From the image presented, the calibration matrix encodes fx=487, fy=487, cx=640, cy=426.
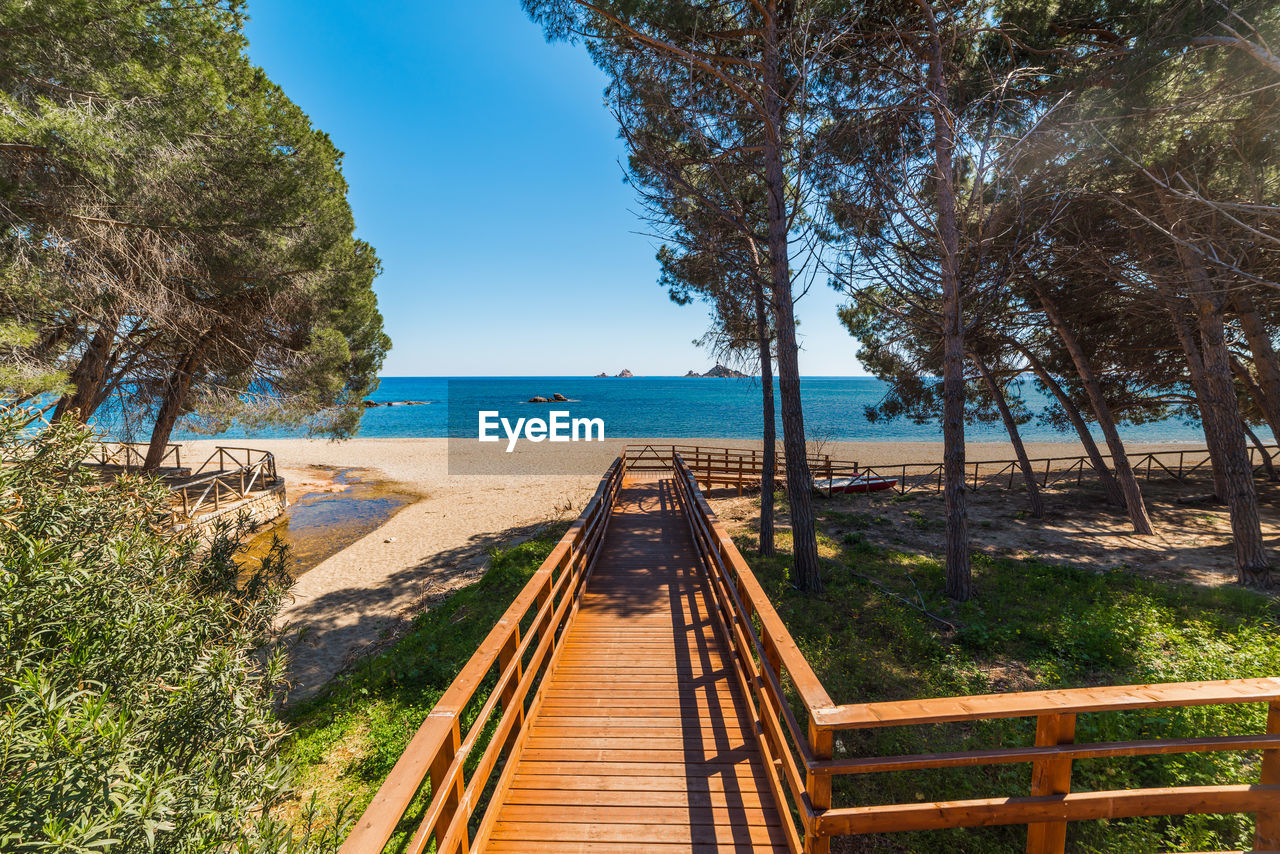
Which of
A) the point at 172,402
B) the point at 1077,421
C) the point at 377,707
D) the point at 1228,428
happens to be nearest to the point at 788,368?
the point at 377,707

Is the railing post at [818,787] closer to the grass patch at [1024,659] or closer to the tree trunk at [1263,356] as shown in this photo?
the grass patch at [1024,659]

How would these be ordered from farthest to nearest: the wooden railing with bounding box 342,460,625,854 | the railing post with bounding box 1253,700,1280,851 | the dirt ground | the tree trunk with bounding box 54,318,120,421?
the dirt ground, the tree trunk with bounding box 54,318,120,421, the railing post with bounding box 1253,700,1280,851, the wooden railing with bounding box 342,460,625,854

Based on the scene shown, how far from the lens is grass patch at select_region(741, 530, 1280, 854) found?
3.39 metres

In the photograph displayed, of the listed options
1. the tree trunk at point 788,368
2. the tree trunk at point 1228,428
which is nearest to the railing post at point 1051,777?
the tree trunk at point 788,368

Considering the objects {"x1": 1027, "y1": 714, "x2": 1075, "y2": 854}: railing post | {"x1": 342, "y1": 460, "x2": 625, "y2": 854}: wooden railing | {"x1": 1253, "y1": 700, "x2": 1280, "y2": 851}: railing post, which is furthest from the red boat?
{"x1": 1027, "y1": 714, "x2": 1075, "y2": 854}: railing post

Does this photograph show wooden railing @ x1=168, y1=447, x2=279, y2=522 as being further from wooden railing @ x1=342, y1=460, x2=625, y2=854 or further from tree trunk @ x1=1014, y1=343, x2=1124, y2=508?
tree trunk @ x1=1014, y1=343, x2=1124, y2=508

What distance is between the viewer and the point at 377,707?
5797mm

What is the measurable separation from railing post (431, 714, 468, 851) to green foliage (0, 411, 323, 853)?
0.75 m

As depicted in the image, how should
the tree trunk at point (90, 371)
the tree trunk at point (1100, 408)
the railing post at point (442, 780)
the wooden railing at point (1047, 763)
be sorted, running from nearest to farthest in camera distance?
the wooden railing at point (1047, 763) → the railing post at point (442, 780) → the tree trunk at point (90, 371) → the tree trunk at point (1100, 408)

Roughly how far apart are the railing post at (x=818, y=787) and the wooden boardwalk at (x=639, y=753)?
77 centimetres

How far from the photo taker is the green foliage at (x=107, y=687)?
1.87m

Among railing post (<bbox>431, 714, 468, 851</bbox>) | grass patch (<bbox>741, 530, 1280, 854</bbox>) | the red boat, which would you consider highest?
railing post (<bbox>431, 714, 468, 851</bbox>)

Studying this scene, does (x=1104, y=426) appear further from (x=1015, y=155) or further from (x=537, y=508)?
(x=537, y=508)

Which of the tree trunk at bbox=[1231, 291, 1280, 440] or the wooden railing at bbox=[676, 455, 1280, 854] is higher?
the tree trunk at bbox=[1231, 291, 1280, 440]
